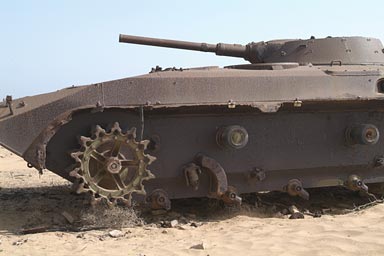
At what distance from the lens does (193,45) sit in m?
9.80

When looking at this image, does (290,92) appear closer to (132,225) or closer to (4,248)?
(132,225)

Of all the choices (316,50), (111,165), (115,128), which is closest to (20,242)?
(111,165)

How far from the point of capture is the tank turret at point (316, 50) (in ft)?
28.1

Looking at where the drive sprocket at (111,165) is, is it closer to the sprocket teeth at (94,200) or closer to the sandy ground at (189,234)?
the sprocket teeth at (94,200)

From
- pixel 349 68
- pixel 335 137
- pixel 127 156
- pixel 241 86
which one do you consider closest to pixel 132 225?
pixel 127 156

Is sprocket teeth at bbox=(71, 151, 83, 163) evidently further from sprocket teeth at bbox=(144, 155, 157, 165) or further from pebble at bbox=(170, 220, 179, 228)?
pebble at bbox=(170, 220, 179, 228)

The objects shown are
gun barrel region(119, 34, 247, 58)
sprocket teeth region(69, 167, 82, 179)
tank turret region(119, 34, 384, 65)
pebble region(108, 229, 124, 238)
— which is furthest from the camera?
gun barrel region(119, 34, 247, 58)

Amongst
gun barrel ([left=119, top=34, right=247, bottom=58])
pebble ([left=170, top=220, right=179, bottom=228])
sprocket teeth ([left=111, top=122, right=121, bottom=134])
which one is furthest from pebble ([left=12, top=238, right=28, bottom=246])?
gun barrel ([left=119, top=34, right=247, bottom=58])

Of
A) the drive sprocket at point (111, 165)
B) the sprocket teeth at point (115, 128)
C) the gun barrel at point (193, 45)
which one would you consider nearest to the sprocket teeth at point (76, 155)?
the drive sprocket at point (111, 165)

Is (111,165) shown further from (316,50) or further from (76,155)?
(316,50)

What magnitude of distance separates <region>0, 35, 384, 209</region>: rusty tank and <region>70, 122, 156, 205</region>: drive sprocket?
0.01m

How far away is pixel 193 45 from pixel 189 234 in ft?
14.3

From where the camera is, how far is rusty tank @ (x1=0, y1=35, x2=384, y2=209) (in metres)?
6.25

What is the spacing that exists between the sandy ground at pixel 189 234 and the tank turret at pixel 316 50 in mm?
2353
